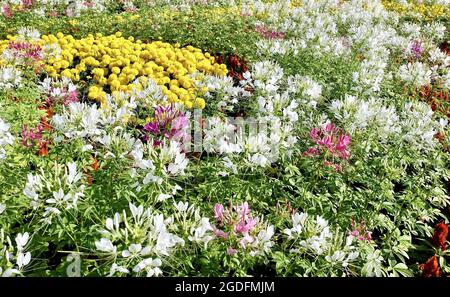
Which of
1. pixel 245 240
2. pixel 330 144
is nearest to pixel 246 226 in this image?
pixel 245 240

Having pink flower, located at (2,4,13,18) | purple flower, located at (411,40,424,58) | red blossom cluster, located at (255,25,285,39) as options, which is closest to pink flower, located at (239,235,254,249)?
red blossom cluster, located at (255,25,285,39)

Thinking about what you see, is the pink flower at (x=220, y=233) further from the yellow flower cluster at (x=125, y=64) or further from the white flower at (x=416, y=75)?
the white flower at (x=416, y=75)

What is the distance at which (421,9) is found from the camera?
43.8 ft

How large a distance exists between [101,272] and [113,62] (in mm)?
4411

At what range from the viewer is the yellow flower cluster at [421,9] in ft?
41.4

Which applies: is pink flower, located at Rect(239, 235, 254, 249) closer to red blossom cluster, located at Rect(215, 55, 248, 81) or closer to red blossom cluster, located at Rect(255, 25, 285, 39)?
red blossom cluster, located at Rect(215, 55, 248, 81)

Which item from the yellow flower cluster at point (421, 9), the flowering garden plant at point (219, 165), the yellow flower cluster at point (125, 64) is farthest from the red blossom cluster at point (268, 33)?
the yellow flower cluster at point (421, 9)

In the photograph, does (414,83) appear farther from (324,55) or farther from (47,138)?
(47,138)

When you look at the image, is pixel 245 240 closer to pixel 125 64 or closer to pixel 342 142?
pixel 342 142

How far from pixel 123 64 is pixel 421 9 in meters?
10.9

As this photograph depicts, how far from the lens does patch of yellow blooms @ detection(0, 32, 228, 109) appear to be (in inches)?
230

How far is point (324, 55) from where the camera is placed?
21.4 feet

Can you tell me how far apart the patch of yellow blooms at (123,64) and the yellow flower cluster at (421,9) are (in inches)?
347
